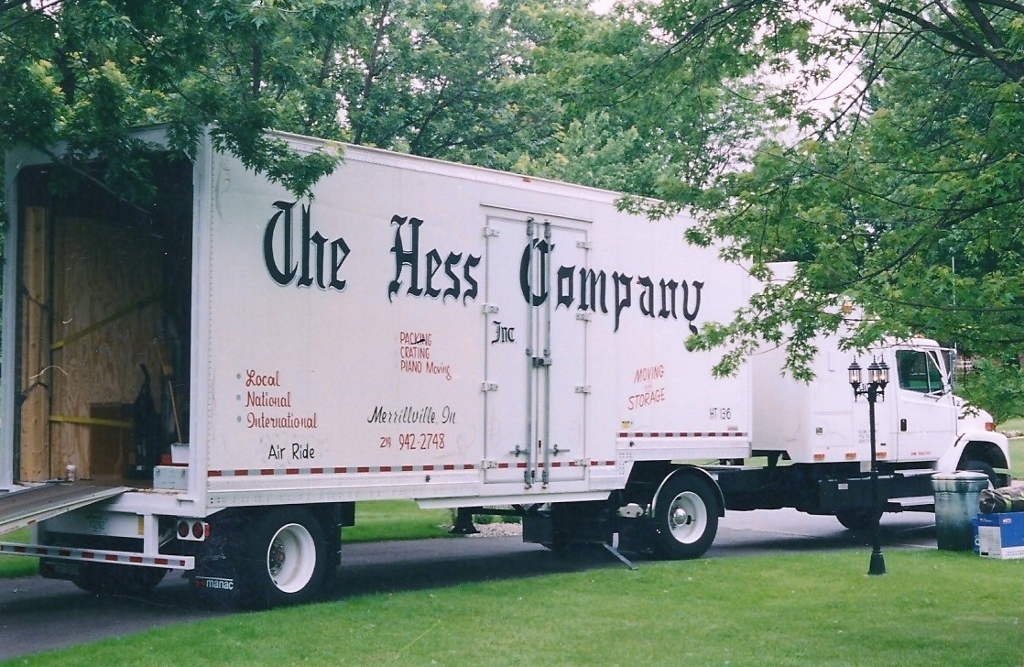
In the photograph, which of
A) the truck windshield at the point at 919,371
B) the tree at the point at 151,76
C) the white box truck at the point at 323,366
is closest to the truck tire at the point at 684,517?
the white box truck at the point at 323,366

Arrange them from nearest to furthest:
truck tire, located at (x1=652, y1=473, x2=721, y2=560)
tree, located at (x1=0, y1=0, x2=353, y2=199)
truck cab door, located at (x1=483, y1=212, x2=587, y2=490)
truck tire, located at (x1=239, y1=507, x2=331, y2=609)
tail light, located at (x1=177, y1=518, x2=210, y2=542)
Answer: tree, located at (x1=0, y1=0, x2=353, y2=199), tail light, located at (x1=177, y1=518, x2=210, y2=542), truck tire, located at (x1=239, y1=507, x2=331, y2=609), truck cab door, located at (x1=483, y1=212, x2=587, y2=490), truck tire, located at (x1=652, y1=473, x2=721, y2=560)

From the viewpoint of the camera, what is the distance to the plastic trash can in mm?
16203

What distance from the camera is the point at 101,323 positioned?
40.8ft

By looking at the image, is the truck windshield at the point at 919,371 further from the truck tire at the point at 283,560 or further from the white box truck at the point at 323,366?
the truck tire at the point at 283,560

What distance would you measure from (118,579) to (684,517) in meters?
6.38

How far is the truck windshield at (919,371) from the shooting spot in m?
17.8

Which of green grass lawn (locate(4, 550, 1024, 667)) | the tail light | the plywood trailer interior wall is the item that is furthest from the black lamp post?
the plywood trailer interior wall

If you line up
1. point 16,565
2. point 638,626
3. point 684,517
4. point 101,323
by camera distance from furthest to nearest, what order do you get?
1. point 684,517
2. point 16,565
3. point 101,323
4. point 638,626

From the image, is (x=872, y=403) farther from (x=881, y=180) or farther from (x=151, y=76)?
(x=151, y=76)

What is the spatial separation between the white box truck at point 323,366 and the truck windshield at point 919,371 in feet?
12.0

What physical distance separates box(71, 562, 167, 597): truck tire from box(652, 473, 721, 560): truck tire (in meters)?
5.54

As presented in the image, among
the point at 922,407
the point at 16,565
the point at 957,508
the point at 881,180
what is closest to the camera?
the point at 881,180

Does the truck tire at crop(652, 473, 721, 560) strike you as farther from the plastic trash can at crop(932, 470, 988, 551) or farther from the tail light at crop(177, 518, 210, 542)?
the tail light at crop(177, 518, 210, 542)

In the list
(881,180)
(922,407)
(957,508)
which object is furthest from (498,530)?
(881,180)
